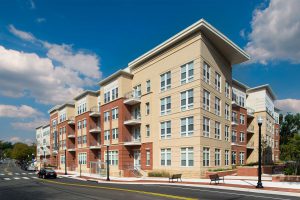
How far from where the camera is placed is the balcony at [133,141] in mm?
39781

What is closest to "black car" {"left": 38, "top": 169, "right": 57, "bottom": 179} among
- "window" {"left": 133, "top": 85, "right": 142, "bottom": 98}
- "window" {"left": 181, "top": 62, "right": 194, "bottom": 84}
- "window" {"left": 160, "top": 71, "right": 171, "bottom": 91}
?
"window" {"left": 133, "top": 85, "right": 142, "bottom": 98}

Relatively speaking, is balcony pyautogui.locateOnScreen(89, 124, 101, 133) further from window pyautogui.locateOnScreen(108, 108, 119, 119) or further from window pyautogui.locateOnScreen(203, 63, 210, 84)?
window pyautogui.locateOnScreen(203, 63, 210, 84)

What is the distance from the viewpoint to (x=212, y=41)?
34.2 metres

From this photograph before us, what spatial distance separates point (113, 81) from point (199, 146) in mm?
20578

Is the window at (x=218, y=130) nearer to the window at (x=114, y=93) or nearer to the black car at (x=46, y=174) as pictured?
the window at (x=114, y=93)

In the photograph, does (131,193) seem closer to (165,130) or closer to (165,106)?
(165,130)

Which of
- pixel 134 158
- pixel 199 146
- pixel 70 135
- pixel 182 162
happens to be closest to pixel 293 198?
pixel 199 146

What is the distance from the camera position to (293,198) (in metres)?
16.0

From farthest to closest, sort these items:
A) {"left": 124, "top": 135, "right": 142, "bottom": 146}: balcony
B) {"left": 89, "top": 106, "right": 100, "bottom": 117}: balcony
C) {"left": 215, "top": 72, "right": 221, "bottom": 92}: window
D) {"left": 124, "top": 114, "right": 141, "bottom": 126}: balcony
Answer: {"left": 89, "top": 106, "right": 100, "bottom": 117}: balcony
{"left": 124, "top": 114, "right": 141, "bottom": 126}: balcony
{"left": 124, "top": 135, "right": 142, "bottom": 146}: balcony
{"left": 215, "top": 72, "right": 221, "bottom": 92}: window

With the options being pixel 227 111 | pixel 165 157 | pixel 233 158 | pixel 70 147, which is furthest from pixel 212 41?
pixel 70 147

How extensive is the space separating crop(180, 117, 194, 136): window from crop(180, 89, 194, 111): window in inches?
54.2

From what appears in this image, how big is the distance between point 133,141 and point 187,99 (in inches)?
506

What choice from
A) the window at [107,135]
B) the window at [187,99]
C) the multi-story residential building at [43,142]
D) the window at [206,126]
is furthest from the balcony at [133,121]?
the multi-story residential building at [43,142]

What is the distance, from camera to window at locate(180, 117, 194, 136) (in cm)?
3173
